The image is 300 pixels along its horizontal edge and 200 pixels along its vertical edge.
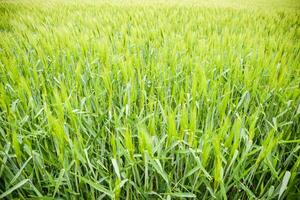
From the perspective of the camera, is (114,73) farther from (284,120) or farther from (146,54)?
(284,120)

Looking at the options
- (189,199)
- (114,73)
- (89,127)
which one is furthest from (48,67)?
(189,199)

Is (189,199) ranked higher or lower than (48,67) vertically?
lower

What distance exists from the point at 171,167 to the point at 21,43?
1.35m

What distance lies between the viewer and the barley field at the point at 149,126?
52cm

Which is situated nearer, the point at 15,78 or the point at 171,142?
the point at 171,142

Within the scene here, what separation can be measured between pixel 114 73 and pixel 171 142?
509mm

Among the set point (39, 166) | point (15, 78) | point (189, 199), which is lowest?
point (189, 199)

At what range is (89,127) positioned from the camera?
0.66m

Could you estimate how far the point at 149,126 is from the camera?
0.63m

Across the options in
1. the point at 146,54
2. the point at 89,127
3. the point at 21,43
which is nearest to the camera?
the point at 89,127

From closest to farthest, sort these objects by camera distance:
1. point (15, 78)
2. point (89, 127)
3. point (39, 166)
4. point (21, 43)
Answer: point (39, 166)
point (89, 127)
point (15, 78)
point (21, 43)

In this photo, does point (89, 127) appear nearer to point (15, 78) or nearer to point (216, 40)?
point (15, 78)

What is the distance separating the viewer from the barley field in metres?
0.52

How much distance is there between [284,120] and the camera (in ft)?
2.52
